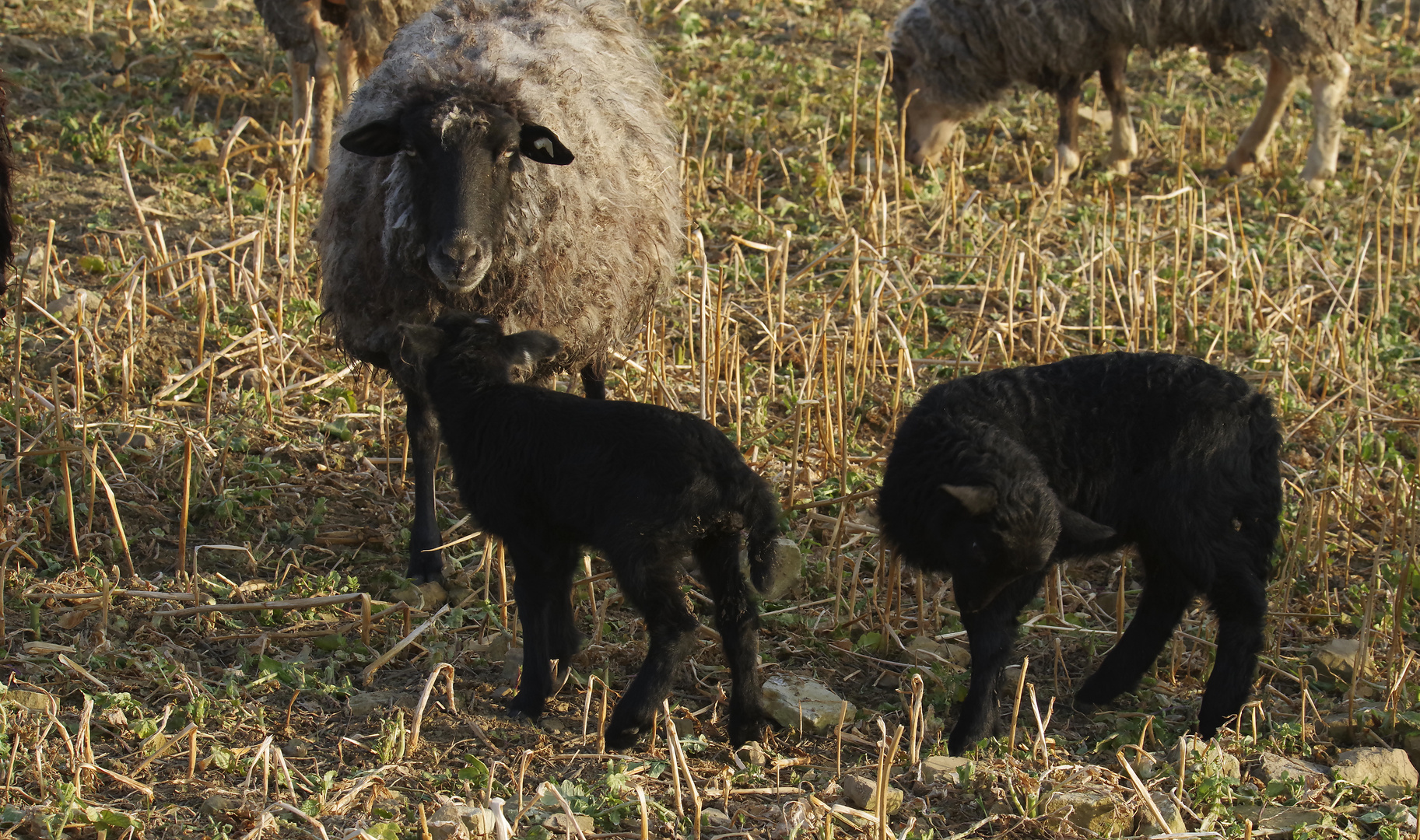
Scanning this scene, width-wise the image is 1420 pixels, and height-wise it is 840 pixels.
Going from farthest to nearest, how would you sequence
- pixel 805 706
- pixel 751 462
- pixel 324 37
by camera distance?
pixel 324 37 < pixel 751 462 < pixel 805 706

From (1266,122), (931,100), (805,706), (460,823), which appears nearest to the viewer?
(460,823)

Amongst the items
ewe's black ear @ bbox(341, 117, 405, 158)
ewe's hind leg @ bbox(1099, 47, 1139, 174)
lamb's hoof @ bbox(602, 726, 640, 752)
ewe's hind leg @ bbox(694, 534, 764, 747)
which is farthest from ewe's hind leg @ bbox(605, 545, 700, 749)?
ewe's hind leg @ bbox(1099, 47, 1139, 174)

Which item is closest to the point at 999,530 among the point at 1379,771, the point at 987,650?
the point at 987,650

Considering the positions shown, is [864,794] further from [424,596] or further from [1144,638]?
[424,596]

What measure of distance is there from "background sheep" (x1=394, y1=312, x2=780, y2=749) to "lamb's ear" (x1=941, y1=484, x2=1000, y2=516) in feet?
1.70

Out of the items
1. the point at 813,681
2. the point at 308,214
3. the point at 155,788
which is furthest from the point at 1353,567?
the point at 308,214

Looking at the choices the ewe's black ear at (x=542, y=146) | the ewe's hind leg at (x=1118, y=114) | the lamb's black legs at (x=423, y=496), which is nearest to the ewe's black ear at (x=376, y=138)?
the ewe's black ear at (x=542, y=146)

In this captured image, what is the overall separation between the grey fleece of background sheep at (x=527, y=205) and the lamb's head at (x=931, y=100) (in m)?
4.69

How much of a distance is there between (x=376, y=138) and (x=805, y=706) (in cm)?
256

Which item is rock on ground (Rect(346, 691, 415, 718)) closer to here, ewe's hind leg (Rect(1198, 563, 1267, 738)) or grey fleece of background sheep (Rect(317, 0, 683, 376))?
grey fleece of background sheep (Rect(317, 0, 683, 376))

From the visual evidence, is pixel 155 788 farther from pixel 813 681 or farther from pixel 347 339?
pixel 347 339

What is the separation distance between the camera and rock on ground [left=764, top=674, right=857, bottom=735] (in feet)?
12.6

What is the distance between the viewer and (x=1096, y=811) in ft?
10.8

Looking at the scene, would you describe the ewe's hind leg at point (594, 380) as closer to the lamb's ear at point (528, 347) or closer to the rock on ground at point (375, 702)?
the lamb's ear at point (528, 347)
